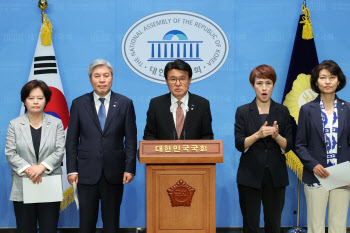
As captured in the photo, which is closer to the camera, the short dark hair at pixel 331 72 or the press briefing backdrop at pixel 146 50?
the short dark hair at pixel 331 72

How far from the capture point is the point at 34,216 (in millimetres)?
3043

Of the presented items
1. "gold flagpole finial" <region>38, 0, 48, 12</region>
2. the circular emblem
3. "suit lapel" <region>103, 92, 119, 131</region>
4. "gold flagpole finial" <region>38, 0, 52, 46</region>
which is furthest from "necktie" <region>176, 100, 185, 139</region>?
"gold flagpole finial" <region>38, 0, 48, 12</region>

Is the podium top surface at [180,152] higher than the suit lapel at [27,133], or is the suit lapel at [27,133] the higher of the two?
the suit lapel at [27,133]

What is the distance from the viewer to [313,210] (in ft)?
9.36

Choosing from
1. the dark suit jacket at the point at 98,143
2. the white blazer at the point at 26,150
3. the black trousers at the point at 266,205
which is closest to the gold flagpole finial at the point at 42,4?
the white blazer at the point at 26,150

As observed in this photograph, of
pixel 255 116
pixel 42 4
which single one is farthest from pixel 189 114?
pixel 42 4

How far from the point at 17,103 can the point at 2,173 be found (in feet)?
2.23

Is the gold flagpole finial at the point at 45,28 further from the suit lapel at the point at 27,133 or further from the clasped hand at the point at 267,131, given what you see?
the clasped hand at the point at 267,131

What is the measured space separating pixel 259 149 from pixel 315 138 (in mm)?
360

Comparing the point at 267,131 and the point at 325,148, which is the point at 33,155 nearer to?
the point at 267,131

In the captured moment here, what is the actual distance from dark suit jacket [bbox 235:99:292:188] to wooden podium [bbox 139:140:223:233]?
0.37m

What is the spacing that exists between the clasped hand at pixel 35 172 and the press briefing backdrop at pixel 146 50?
4.71 ft

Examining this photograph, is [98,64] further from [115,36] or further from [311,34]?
[311,34]

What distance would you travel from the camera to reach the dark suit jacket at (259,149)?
2826mm
